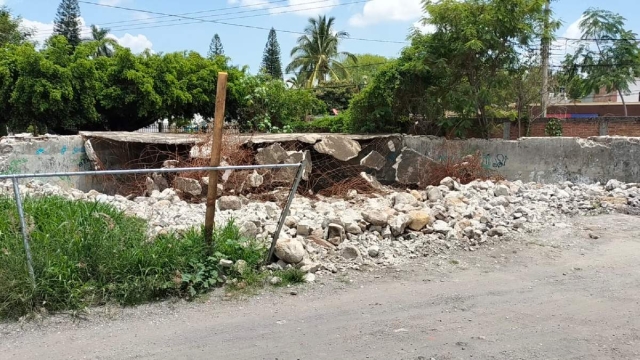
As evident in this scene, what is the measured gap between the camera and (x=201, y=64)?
17906 mm

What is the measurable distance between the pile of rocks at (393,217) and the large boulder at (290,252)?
1cm

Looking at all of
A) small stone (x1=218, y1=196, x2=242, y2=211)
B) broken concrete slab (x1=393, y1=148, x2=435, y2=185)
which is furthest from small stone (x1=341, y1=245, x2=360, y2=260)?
broken concrete slab (x1=393, y1=148, x2=435, y2=185)

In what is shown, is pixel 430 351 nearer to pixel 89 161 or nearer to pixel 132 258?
pixel 132 258

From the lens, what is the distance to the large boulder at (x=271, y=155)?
9685mm

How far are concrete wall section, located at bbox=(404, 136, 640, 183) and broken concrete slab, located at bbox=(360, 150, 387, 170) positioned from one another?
0.65 meters

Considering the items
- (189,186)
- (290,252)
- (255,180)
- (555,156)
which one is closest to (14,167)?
(189,186)

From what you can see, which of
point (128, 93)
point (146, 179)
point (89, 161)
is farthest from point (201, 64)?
point (146, 179)

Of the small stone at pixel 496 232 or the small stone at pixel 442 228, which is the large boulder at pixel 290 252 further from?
the small stone at pixel 496 232

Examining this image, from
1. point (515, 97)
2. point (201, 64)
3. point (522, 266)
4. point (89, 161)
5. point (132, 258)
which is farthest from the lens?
point (201, 64)

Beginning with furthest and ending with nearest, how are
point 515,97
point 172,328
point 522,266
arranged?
point 515,97
point 522,266
point 172,328

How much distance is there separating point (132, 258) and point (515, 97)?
9.53 metres

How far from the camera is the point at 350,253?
18.9 ft

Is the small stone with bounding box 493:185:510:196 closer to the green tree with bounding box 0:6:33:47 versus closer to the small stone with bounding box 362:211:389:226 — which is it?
the small stone with bounding box 362:211:389:226

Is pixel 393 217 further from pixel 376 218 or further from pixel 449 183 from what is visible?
pixel 449 183
